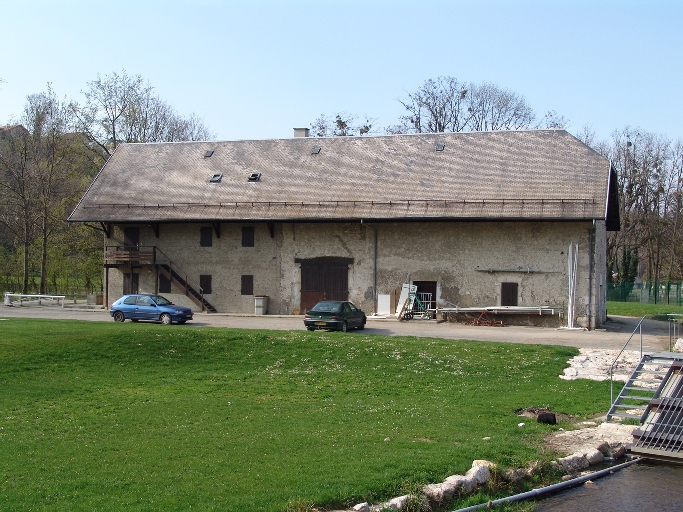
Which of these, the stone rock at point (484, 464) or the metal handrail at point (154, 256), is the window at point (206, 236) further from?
the stone rock at point (484, 464)

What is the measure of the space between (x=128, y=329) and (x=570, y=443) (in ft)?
56.5

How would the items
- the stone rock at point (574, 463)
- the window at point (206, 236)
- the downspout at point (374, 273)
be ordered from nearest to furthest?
the stone rock at point (574, 463), the downspout at point (374, 273), the window at point (206, 236)

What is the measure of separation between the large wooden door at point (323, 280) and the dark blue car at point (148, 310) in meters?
8.20

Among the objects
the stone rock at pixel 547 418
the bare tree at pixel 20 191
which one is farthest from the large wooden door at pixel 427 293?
the bare tree at pixel 20 191

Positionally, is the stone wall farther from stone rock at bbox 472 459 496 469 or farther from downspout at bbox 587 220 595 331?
stone rock at bbox 472 459 496 469

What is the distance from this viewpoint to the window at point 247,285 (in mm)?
40719

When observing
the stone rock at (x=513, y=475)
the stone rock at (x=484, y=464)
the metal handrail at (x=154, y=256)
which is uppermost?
the metal handrail at (x=154, y=256)

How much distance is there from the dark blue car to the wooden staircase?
7.30 metres

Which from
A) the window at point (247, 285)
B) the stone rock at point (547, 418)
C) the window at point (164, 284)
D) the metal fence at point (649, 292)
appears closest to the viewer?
the stone rock at point (547, 418)

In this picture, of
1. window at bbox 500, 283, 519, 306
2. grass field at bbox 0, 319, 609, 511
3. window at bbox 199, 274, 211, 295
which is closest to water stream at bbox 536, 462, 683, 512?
grass field at bbox 0, 319, 609, 511

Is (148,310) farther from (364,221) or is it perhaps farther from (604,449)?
Answer: (604,449)

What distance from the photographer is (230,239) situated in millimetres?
41062

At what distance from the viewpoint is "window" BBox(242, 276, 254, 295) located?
40.7m

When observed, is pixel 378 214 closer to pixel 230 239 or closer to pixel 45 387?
pixel 230 239
